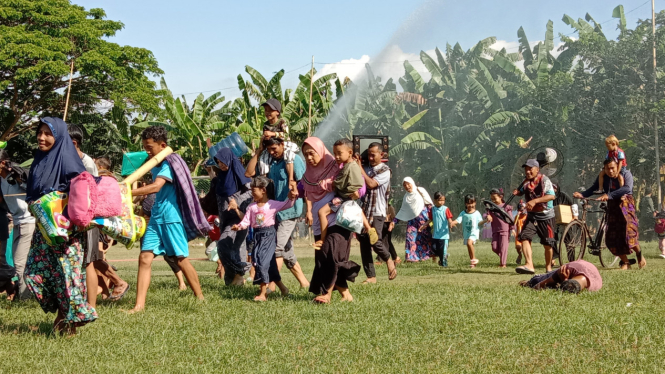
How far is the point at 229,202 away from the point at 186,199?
1883mm

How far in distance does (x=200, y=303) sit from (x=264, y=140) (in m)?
2.32

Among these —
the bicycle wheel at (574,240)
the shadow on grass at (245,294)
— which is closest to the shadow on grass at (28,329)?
the shadow on grass at (245,294)

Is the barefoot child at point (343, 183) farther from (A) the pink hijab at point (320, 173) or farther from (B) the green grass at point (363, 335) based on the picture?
(B) the green grass at point (363, 335)

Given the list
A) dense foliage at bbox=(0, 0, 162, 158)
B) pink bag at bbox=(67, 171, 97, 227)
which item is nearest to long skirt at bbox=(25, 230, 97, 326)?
pink bag at bbox=(67, 171, 97, 227)

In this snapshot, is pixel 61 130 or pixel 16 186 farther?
pixel 16 186

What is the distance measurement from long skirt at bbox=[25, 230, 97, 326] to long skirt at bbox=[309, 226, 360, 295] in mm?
2565

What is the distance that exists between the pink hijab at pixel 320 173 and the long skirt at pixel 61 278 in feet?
9.50

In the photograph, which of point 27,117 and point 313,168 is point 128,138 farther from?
point 313,168

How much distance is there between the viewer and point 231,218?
902 cm

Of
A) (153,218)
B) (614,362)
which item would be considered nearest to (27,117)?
(153,218)

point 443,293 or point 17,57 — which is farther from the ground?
point 17,57

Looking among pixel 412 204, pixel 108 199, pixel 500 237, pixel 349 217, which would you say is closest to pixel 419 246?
pixel 412 204

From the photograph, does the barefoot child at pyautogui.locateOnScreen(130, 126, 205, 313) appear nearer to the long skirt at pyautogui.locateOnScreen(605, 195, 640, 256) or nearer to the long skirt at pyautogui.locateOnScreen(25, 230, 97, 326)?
the long skirt at pyautogui.locateOnScreen(25, 230, 97, 326)

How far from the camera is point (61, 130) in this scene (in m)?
5.49
